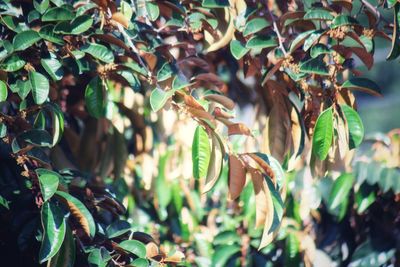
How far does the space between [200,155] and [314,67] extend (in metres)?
0.39

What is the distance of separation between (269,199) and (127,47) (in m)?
0.56

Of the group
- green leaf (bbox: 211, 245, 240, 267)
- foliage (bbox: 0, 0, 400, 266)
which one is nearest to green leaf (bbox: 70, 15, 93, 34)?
foliage (bbox: 0, 0, 400, 266)

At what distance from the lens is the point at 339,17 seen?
1853 millimetres

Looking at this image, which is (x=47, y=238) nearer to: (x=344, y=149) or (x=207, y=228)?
(x=344, y=149)

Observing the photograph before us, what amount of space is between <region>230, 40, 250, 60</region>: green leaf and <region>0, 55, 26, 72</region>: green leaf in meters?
0.55

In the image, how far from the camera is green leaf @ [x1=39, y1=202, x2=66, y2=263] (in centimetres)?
165

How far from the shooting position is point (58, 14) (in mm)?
1898

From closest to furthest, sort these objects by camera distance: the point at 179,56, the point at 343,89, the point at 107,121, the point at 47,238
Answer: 1. the point at 47,238
2. the point at 343,89
3. the point at 179,56
4. the point at 107,121

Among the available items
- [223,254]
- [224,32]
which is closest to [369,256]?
[223,254]

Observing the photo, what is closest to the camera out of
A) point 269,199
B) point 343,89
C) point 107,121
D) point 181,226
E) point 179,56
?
point 269,199

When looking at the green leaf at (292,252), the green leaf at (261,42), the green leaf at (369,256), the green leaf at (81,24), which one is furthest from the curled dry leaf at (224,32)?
the green leaf at (369,256)

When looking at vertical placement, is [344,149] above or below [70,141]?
above

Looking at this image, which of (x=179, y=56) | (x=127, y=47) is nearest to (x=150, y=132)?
(x=179, y=56)

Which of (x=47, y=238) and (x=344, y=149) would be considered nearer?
(x=47, y=238)
